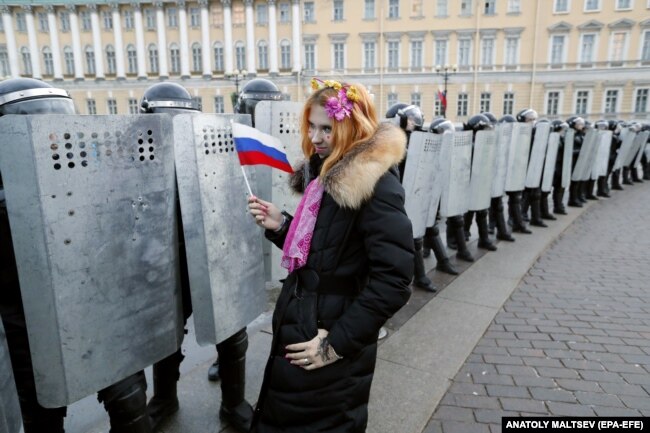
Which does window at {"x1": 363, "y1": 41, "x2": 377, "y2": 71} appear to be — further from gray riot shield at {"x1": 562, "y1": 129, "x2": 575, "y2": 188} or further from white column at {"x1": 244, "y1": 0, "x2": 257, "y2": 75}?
gray riot shield at {"x1": 562, "y1": 129, "x2": 575, "y2": 188}

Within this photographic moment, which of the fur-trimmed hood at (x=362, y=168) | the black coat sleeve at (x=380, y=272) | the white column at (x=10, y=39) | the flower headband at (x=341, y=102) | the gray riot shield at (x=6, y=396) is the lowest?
the gray riot shield at (x=6, y=396)

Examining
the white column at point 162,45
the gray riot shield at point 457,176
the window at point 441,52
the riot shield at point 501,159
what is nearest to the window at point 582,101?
the window at point 441,52

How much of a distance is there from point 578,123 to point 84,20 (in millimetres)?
54761

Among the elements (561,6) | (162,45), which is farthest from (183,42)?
(561,6)

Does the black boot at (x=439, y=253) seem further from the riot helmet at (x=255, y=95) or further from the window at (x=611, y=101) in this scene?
the window at (x=611, y=101)

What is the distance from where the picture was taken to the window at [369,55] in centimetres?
4297

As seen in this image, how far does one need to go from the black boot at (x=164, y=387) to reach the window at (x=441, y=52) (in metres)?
43.0

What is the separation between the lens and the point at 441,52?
41.3 meters

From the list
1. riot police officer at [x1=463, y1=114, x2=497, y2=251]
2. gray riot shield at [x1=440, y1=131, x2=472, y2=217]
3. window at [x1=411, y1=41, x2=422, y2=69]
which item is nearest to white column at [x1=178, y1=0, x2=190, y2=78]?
window at [x1=411, y1=41, x2=422, y2=69]

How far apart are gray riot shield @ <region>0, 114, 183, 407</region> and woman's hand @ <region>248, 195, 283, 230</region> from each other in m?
0.40

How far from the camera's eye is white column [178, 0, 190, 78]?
47938 millimetres

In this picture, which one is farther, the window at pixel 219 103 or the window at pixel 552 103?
the window at pixel 219 103

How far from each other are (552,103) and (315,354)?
43.9 meters

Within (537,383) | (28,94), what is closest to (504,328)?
(537,383)
